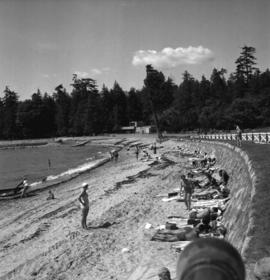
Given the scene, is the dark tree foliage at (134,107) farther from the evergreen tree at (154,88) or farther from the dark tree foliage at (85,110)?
the evergreen tree at (154,88)

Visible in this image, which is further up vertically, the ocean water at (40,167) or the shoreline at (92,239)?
the shoreline at (92,239)

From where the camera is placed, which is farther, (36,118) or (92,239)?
(36,118)

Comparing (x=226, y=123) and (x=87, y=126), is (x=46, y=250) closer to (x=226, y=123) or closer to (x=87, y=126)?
(x=226, y=123)

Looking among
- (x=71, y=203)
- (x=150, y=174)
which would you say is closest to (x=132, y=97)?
(x=150, y=174)

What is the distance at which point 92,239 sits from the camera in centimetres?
1302

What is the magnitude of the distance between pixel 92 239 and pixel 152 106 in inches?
2867

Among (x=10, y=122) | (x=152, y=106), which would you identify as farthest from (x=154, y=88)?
(x=10, y=122)

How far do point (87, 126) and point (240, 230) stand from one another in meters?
117

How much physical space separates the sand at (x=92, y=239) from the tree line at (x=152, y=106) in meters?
46.4

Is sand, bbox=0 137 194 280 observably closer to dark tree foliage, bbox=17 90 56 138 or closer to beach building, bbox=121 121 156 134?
beach building, bbox=121 121 156 134

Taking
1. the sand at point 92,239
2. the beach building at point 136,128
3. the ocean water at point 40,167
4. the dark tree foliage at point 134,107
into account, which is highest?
the dark tree foliage at point 134,107

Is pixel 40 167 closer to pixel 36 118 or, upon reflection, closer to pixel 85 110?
pixel 85 110

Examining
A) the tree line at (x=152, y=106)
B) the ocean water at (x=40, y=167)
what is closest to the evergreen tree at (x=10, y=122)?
the tree line at (x=152, y=106)

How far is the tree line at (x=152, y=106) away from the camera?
6875 centimetres
